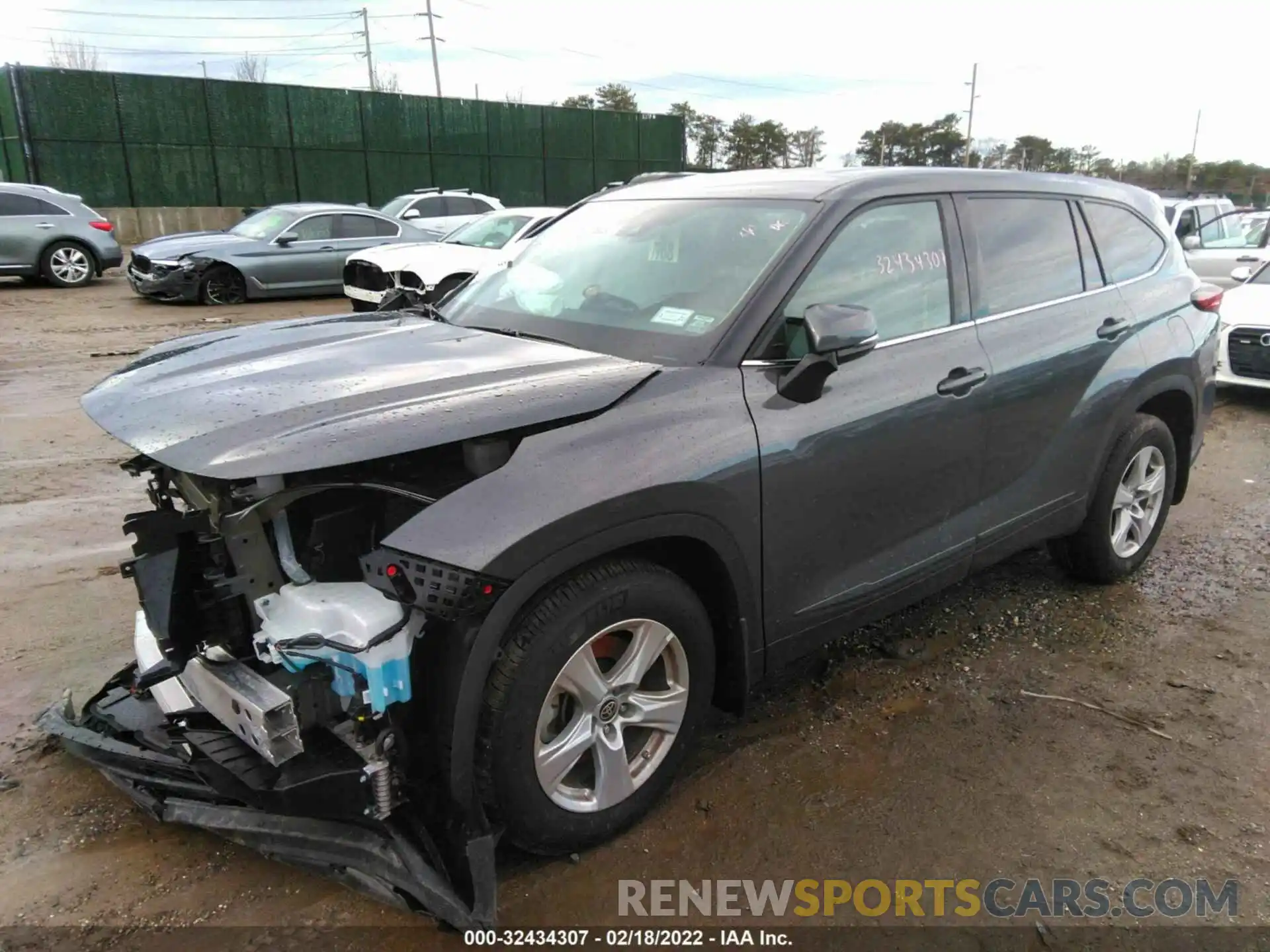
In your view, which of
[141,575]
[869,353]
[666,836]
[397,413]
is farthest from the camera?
[869,353]

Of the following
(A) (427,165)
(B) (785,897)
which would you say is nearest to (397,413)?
(B) (785,897)

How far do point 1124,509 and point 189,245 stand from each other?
13.4 metres

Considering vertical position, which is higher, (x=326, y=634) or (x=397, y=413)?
(x=397, y=413)

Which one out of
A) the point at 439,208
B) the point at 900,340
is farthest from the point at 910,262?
the point at 439,208

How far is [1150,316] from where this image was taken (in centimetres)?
416

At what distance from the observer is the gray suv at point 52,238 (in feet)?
47.3

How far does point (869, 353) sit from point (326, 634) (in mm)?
1918

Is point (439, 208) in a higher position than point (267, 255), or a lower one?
higher

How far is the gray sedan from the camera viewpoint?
522 inches

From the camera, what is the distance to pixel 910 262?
3312 millimetres

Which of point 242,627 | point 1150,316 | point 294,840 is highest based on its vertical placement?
point 1150,316

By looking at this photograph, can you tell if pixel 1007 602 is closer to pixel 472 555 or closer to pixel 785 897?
pixel 785 897

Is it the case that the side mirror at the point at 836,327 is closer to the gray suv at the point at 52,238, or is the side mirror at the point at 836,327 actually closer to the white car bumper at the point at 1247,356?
the white car bumper at the point at 1247,356

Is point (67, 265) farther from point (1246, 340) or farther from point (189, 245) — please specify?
point (1246, 340)
